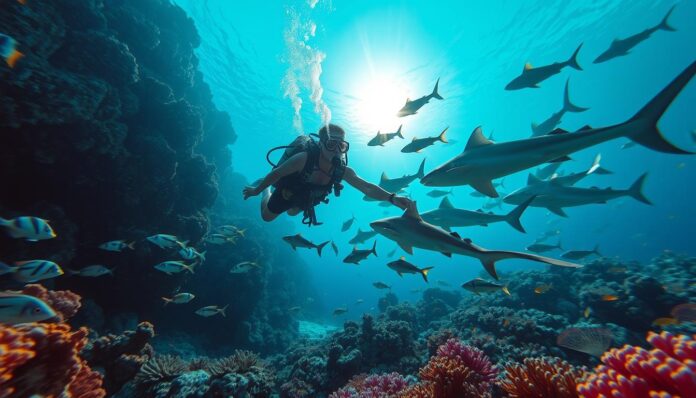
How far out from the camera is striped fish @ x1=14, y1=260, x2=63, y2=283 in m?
4.83

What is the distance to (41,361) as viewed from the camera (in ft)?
7.72

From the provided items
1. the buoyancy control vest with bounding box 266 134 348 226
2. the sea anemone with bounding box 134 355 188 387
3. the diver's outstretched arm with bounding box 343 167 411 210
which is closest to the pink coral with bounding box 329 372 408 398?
the sea anemone with bounding box 134 355 188 387

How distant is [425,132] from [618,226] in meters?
71.6

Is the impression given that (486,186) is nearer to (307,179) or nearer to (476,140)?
(476,140)

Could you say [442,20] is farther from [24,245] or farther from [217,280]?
[24,245]

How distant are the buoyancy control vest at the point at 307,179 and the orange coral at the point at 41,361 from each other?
327cm

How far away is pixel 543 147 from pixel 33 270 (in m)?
8.98

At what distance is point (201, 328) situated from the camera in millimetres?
12648

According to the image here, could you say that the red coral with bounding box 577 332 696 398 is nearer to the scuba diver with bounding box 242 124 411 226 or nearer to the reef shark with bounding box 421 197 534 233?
the scuba diver with bounding box 242 124 411 226

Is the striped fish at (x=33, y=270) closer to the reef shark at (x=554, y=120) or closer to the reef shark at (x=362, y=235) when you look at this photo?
the reef shark at (x=362, y=235)

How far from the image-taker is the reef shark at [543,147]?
2869 millimetres

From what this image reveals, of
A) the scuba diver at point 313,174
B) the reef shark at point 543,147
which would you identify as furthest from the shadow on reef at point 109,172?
the reef shark at point 543,147

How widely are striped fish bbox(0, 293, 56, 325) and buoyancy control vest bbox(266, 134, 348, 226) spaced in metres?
3.40

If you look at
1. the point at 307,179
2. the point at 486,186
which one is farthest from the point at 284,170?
the point at 486,186
